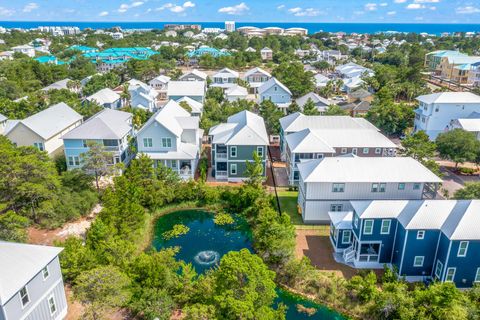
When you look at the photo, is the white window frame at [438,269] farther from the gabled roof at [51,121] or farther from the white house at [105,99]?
the white house at [105,99]

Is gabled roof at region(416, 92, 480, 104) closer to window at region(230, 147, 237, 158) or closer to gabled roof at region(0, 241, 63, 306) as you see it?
window at region(230, 147, 237, 158)

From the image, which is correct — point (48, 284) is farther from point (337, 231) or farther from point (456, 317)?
point (456, 317)

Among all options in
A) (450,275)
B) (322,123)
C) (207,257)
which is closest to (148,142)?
(207,257)

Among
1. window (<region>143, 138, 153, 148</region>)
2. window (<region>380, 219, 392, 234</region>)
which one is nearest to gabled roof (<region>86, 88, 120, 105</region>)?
window (<region>143, 138, 153, 148</region>)

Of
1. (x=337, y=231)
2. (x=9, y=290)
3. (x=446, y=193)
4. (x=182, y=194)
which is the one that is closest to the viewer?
(x=9, y=290)

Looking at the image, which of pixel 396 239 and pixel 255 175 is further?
pixel 255 175

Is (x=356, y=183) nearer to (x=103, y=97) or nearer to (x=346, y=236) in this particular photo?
(x=346, y=236)

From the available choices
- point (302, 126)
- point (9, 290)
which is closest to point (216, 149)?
point (302, 126)
